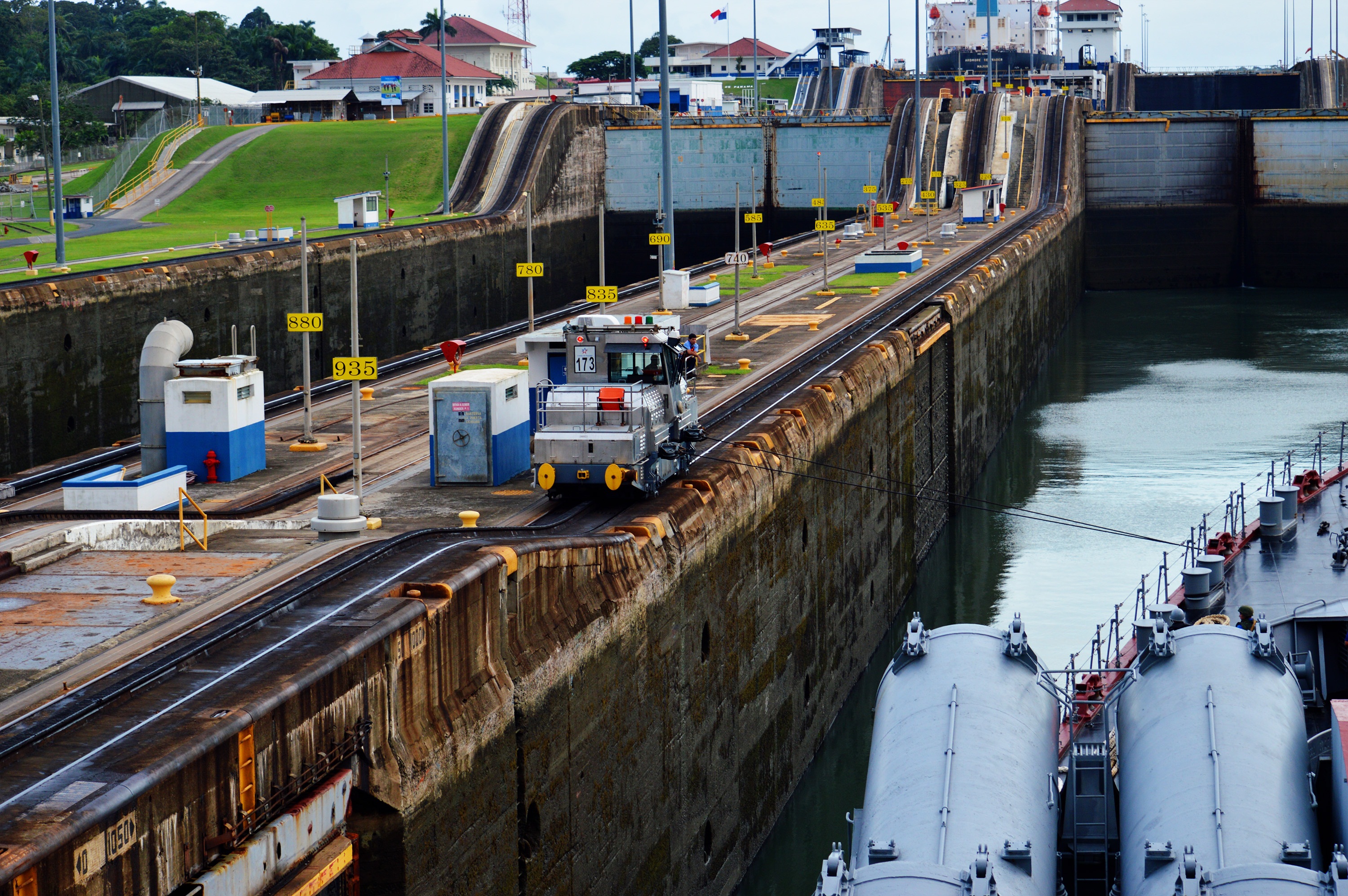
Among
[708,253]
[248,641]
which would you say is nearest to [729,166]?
[708,253]

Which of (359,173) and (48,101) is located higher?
(48,101)

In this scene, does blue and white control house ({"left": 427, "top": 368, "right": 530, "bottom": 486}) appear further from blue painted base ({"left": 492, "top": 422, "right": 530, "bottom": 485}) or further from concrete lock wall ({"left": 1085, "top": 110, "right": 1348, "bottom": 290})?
concrete lock wall ({"left": 1085, "top": 110, "right": 1348, "bottom": 290})

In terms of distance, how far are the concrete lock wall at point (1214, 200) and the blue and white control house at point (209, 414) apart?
90.6 meters

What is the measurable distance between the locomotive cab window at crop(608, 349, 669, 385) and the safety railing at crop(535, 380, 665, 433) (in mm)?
1405

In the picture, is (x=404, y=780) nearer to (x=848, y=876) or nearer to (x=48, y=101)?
(x=848, y=876)

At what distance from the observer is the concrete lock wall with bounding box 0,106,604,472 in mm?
47156

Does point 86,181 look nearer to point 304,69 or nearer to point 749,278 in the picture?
point 749,278

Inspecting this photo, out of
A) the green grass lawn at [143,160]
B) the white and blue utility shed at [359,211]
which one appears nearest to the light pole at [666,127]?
the white and blue utility shed at [359,211]

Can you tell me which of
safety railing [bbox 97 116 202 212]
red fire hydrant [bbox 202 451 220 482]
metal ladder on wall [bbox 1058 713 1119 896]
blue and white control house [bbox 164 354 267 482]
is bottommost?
metal ladder on wall [bbox 1058 713 1119 896]

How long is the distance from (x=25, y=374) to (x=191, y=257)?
50.8ft

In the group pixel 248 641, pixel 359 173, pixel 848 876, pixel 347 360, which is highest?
pixel 359 173

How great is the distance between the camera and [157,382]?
3294 centimetres

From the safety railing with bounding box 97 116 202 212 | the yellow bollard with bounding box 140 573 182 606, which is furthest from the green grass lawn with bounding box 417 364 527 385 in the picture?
the safety railing with bounding box 97 116 202 212

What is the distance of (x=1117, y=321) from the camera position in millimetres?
102312
